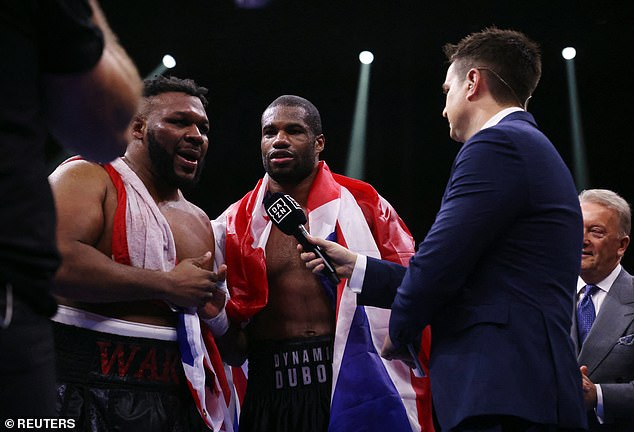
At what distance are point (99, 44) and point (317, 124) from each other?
2288 millimetres

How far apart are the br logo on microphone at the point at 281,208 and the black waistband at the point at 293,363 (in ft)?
2.00

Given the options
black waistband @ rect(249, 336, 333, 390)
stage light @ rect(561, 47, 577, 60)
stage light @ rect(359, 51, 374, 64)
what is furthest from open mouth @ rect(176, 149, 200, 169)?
stage light @ rect(561, 47, 577, 60)

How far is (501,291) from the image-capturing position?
154 cm

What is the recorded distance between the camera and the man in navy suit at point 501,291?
148 cm

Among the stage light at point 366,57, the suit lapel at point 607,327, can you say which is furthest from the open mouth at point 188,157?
the stage light at point 366,57

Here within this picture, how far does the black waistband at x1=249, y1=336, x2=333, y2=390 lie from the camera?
2.56 metres

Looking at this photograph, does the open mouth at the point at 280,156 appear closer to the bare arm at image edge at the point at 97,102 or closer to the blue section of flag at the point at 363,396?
the blue section of flag at the point at 363,396

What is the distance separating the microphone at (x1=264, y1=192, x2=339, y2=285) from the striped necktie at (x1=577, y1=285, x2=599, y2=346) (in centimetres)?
118

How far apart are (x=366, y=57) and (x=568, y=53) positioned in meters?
1.66

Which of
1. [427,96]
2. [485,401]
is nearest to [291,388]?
[485,401]

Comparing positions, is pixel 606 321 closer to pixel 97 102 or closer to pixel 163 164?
pixel 163 164

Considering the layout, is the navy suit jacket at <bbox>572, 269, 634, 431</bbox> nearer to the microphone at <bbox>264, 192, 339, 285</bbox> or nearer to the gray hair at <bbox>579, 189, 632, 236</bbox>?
the gray hair at <bbox>579, 189, 632, 236</bbox>

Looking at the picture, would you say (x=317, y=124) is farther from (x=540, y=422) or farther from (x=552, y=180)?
(x=540, y=422)

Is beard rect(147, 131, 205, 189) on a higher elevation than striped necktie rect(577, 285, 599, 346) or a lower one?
higher
